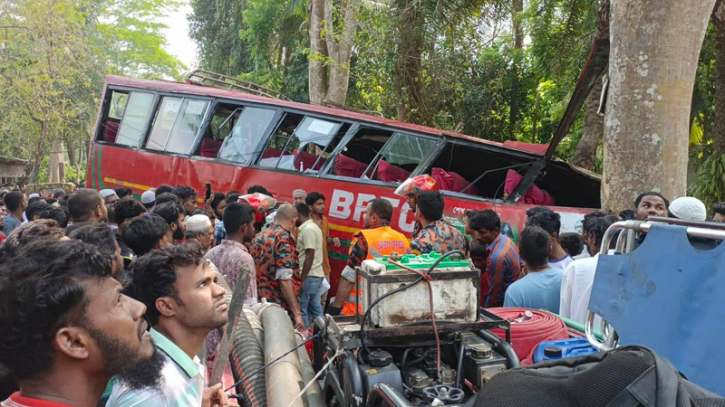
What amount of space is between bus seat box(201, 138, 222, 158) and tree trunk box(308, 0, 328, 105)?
18.2ft

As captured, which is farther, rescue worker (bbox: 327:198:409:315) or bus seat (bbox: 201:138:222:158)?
bus seat (bbox: 201:138:222:158)

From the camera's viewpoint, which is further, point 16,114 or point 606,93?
point 16,114

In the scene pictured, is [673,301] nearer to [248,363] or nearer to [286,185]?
[248,363]

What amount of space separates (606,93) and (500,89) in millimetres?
8577

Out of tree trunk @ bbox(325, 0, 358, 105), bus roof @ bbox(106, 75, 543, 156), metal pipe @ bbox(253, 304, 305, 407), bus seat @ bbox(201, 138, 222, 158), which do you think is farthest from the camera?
tree trunk @ bbox(325, 0, 358, 105)

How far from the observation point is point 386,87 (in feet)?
41.9

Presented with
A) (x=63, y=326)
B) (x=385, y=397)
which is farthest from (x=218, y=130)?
(x=63, y=326)

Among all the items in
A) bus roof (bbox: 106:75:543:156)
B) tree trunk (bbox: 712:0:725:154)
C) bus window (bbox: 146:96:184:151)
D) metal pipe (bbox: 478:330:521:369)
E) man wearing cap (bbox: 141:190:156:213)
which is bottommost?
man wearing cap (bbox: 141:190:156:213)

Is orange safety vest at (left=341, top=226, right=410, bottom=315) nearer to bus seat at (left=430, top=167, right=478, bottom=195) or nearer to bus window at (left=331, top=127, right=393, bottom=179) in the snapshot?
bus seat at (left=430, top=167, right=478, bottom=195)

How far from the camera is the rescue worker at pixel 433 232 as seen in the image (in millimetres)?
4996

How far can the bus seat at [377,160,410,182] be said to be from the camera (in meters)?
8.30

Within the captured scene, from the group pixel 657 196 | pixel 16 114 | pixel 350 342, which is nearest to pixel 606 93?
pixel 657 196

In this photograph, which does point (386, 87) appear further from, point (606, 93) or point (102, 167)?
point (606, 93)

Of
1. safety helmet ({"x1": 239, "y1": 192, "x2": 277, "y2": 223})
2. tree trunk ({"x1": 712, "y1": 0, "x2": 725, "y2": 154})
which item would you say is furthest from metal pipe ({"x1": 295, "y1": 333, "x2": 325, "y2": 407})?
tree trunk ({"x1": 712, "y1": 0, "x2": 725, "y2": 154})
